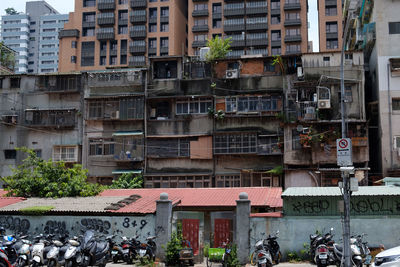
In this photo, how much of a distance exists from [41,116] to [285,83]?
20.1 meters

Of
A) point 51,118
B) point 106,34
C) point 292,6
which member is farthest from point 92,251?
point 106,34

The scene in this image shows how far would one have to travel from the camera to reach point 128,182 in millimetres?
35531

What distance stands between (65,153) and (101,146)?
126 inches

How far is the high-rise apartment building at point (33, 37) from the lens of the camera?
108625 mm

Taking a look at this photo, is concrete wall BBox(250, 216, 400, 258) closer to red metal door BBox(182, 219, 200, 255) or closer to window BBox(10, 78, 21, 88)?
red metal door BBox(182, 219, 200, 255)

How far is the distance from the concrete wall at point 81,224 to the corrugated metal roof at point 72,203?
0.37m

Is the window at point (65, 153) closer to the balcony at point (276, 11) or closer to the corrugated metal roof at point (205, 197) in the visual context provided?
the corrugated metal roof at point (205, 197)

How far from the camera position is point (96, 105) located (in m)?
37.9

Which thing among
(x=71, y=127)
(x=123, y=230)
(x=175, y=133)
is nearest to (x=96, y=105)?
(x=71, y=127)

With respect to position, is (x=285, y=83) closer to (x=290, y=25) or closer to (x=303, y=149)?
Result: (x=303, y=149)

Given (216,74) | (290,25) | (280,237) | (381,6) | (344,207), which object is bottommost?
(280,237)

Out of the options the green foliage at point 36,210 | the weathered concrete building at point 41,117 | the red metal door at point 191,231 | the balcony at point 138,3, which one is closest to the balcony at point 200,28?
the balcony at point 138,3

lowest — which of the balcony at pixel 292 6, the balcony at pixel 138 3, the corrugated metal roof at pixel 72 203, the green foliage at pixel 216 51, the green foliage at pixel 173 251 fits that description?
the green foliage at pixel 173 251

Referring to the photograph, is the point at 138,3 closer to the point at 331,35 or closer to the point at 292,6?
the point at 292,6
